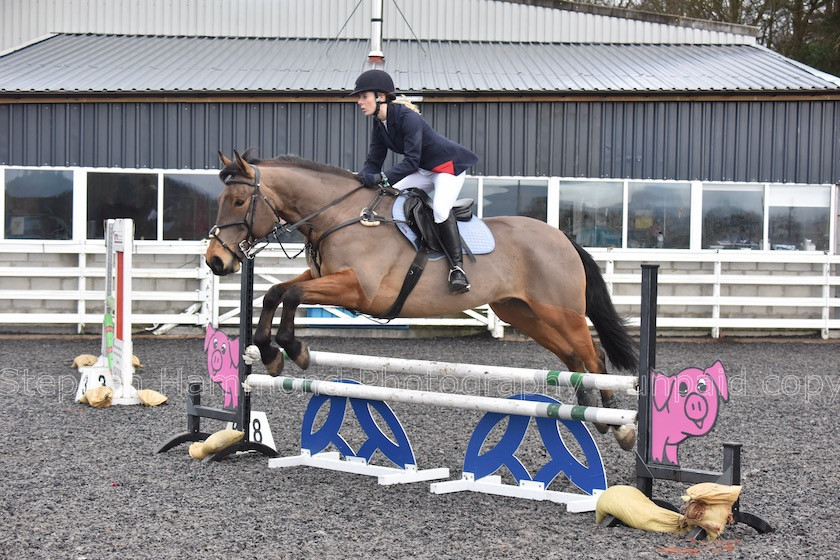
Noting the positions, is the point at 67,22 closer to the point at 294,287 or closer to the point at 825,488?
the point at 294,287

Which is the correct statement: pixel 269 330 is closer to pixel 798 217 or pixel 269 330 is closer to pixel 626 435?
pixel 626 435

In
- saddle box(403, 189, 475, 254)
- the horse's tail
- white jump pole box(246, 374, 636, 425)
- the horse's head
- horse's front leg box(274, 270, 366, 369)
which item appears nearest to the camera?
white jump pole box(246, 374, 636, 425)

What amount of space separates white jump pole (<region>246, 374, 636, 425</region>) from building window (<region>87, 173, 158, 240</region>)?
8209mm

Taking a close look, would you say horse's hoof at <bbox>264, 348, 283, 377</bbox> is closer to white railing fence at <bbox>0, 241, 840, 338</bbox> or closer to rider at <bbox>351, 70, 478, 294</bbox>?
rider at <bbox>351, 70, 478, 294</bbox>

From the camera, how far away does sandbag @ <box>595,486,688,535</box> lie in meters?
4.22

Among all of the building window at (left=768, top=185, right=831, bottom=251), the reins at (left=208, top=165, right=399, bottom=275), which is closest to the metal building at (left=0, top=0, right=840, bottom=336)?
the building window at (left=768, top=185, right=831, bottom=251)

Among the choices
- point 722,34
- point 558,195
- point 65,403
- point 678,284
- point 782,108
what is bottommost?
point 65,403

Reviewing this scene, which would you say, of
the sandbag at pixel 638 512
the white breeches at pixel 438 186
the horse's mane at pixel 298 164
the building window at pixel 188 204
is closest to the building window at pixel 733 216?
the building window at pixel 188 204

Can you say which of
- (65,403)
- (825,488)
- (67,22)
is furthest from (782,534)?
(67,22)

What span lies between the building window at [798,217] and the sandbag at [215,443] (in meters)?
10.1

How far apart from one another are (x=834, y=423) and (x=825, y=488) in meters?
2.29

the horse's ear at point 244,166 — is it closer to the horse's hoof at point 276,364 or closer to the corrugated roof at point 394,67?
the horse's hoof at point 276,364

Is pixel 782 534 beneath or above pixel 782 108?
beneath

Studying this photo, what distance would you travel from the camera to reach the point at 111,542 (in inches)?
154
